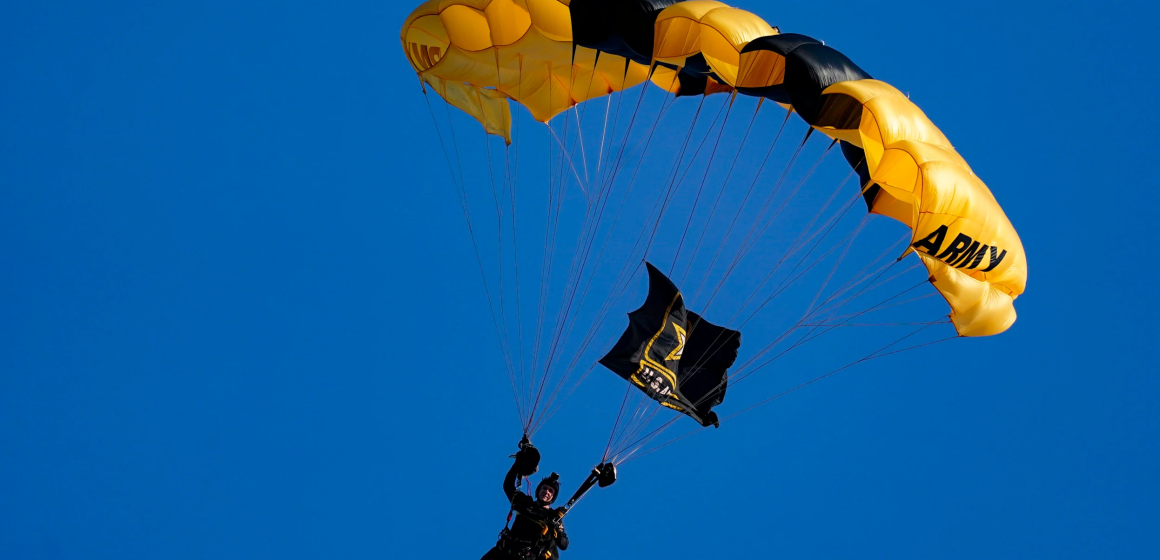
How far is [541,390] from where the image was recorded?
12.5m

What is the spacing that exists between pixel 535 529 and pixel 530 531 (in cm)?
5

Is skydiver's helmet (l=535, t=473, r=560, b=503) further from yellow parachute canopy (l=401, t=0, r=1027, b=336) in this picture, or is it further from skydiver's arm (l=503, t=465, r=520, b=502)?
yellow parachute canopy (l=401, t=0, r=1027, b=336)

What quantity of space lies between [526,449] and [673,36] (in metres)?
4.14

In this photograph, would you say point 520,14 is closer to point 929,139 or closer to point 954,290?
point 929,139

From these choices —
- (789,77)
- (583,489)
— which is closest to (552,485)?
(583,489)

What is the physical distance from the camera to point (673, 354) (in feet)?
42.3

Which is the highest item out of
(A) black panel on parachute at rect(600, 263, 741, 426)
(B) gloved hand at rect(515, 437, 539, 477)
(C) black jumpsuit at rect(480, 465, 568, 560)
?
(A) black panel on parachute at rect(600, 263, 741, 426)

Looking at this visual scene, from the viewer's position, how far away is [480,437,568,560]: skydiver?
11.5m

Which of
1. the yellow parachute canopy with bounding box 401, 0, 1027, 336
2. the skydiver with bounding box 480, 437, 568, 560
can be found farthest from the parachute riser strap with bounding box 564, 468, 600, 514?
the yellow parachute canopy with bounding box 401, 0, 1027, 336

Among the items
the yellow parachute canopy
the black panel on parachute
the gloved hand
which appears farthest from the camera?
the black panel on parachute

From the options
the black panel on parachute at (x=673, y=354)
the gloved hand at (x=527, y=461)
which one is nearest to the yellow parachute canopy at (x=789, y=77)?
the black panel on parachute at (x=673, y=354)

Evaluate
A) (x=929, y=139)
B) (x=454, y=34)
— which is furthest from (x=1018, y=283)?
(x=454, y=34)

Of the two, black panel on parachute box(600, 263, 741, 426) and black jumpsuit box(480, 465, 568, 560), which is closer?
black jumpsuit box(480, 465, 568, 560)

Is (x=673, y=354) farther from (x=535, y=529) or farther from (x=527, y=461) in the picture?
(x=535, y=529)
